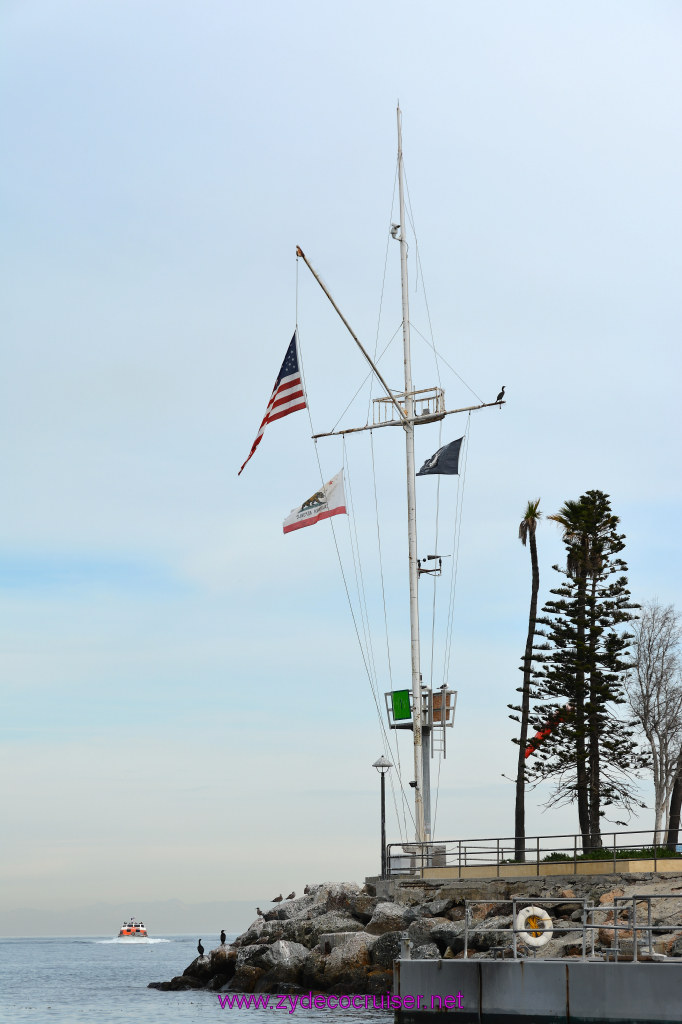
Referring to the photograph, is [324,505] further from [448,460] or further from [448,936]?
[448,936]

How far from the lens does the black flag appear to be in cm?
3816

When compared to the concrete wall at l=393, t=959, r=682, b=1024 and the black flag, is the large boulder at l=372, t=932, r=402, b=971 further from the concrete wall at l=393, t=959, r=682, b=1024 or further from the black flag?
the black flag

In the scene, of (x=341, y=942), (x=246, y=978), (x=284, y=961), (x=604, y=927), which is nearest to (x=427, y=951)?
(x=341, y=942)

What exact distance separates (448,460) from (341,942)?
13.9 m

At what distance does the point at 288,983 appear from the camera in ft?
117

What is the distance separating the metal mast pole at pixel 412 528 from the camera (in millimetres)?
38781

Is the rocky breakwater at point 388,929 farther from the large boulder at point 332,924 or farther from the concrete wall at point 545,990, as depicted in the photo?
the concrete wall at point 545,990

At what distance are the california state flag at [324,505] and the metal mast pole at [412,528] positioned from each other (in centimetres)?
527

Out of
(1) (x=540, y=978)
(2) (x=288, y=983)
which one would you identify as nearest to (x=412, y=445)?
(2) (x=288, y=983)

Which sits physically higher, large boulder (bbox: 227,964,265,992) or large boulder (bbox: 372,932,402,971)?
large boulder (bbox: 372,932,402,971)

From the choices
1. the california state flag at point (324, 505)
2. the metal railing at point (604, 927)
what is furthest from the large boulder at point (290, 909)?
the california state flag at point (324, 505)

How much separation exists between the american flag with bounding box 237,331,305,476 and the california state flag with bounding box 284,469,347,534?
2136 millimetres

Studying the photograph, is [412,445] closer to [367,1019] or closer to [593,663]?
[593,663]

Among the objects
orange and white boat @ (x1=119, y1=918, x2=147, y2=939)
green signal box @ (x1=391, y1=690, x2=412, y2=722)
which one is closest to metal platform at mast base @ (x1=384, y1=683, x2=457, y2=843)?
green signal box @ (x1=391, y1=690, x2=412, y2=722)
